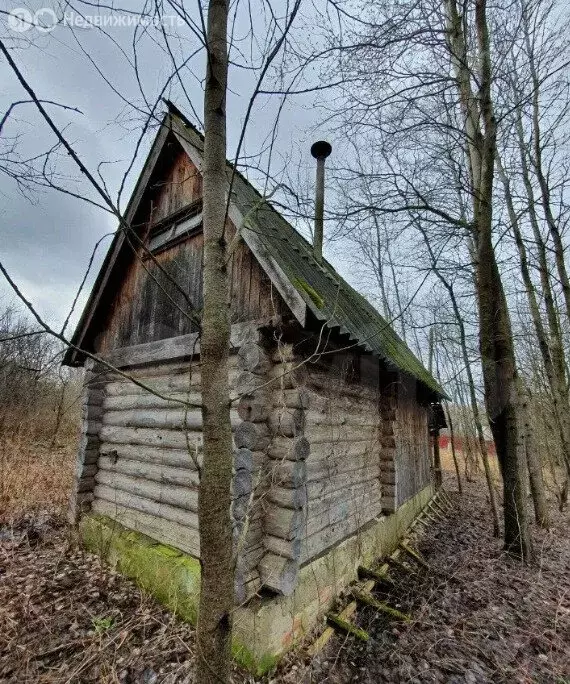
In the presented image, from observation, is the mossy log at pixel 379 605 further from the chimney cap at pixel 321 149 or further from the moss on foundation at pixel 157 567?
the chimney cap at pixel 321 149

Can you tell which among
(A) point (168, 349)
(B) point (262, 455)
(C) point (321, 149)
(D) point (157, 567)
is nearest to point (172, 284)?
(A) point (168, 349)

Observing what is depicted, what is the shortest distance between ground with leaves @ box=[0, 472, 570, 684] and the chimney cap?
8.33 metres

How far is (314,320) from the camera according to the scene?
11.7ft

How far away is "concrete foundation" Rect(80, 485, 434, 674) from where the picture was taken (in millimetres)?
3434

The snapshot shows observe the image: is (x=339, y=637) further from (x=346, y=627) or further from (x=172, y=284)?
(x=172, y=284)

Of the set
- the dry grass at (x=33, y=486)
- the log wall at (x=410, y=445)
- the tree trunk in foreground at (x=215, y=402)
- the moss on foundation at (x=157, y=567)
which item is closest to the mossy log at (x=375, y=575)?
the log wall at (x=410, y=445)

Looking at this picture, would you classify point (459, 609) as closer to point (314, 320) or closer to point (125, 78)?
point (314, 320)

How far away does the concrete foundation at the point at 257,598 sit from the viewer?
3.43 m

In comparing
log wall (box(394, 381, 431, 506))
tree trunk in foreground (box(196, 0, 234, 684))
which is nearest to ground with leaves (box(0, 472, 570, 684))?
log wall (box(394, 381, 431, 506))

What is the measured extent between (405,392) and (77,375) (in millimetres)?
20571

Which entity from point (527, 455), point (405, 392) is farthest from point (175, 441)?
point (527, 455)

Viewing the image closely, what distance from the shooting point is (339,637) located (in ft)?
13.2

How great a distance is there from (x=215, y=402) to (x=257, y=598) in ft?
9.18

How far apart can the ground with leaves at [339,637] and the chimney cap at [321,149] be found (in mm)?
8334
